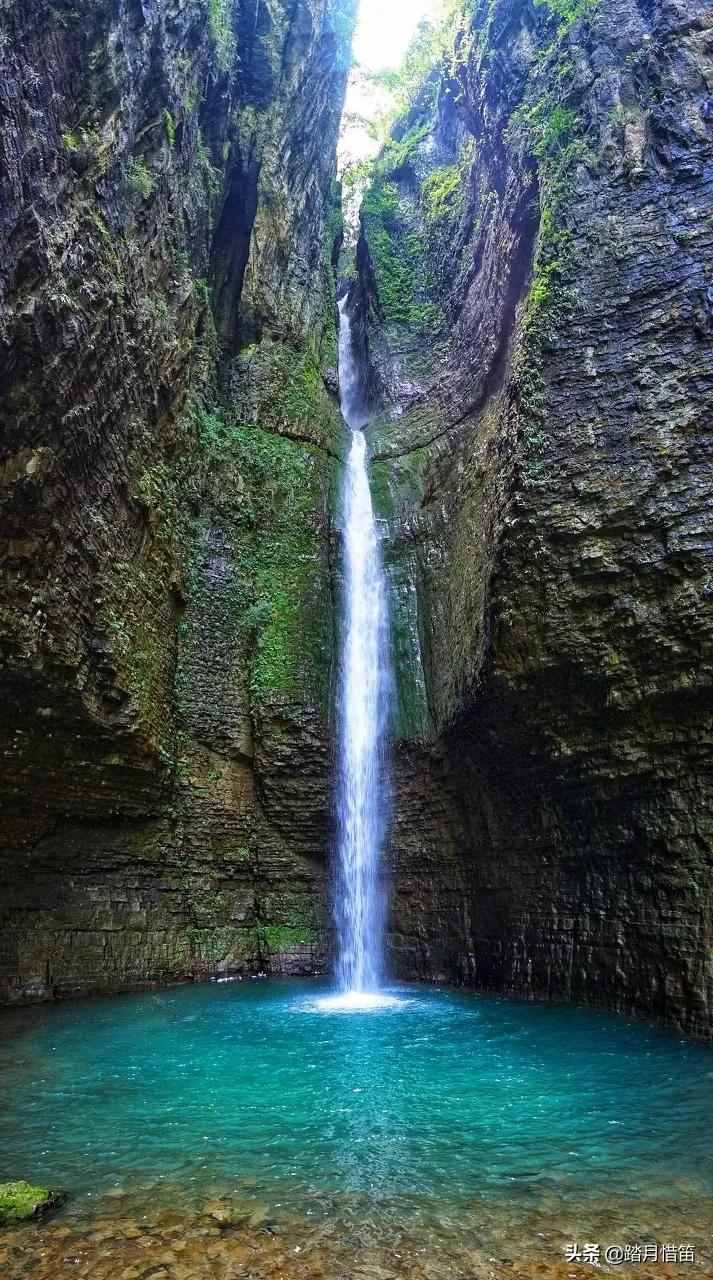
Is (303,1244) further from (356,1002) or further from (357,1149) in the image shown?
(356,1002)

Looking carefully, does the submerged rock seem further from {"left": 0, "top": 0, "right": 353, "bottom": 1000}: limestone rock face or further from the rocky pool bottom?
{"left": 0, "top": 0, "right": 353, "bottom": 1000}: limestone rock face

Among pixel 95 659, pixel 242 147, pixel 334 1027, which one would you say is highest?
pixel 242 147

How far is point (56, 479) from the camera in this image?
29.2 ft

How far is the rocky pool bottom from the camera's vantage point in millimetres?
3141

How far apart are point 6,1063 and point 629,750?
6692mm

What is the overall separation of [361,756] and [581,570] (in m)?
5.53

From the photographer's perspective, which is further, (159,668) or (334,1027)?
(159,668)

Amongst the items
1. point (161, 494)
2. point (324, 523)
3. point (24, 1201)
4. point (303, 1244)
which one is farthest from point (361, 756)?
point (303, 1244)

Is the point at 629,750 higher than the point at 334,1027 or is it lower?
higher

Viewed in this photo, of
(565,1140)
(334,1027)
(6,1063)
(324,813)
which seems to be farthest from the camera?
(324,813)

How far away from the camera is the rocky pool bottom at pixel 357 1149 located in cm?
314

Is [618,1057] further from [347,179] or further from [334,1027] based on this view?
[347,179]

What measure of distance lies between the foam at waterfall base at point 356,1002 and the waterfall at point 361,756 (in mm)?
272

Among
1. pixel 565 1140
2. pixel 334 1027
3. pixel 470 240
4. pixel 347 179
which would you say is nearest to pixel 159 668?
pixel 334 1027
